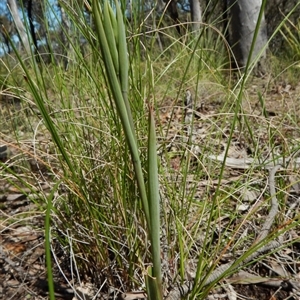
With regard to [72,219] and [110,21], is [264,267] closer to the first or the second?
[72,219]

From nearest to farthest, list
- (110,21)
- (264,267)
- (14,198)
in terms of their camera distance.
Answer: (110,21) → (264,267) → (14,198)

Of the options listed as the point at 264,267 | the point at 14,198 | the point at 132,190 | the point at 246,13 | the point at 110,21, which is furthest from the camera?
the point at 246,13

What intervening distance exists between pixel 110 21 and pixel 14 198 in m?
1.16

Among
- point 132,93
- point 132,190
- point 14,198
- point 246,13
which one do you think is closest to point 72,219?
point 132,190

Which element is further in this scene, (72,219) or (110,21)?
(72,219)

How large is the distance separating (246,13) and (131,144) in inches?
113

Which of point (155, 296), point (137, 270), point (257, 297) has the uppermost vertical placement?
point (155, 296)

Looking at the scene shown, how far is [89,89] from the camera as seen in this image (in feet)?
3.10

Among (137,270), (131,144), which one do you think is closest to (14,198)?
(137,270)

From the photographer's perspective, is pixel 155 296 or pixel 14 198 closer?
pixel 155 296

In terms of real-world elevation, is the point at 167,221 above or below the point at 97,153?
below

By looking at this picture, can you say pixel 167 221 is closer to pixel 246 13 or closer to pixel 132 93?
pixel 132 93

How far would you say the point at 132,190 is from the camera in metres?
0.73

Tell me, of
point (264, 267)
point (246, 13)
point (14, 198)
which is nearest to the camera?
point (264, 267)
